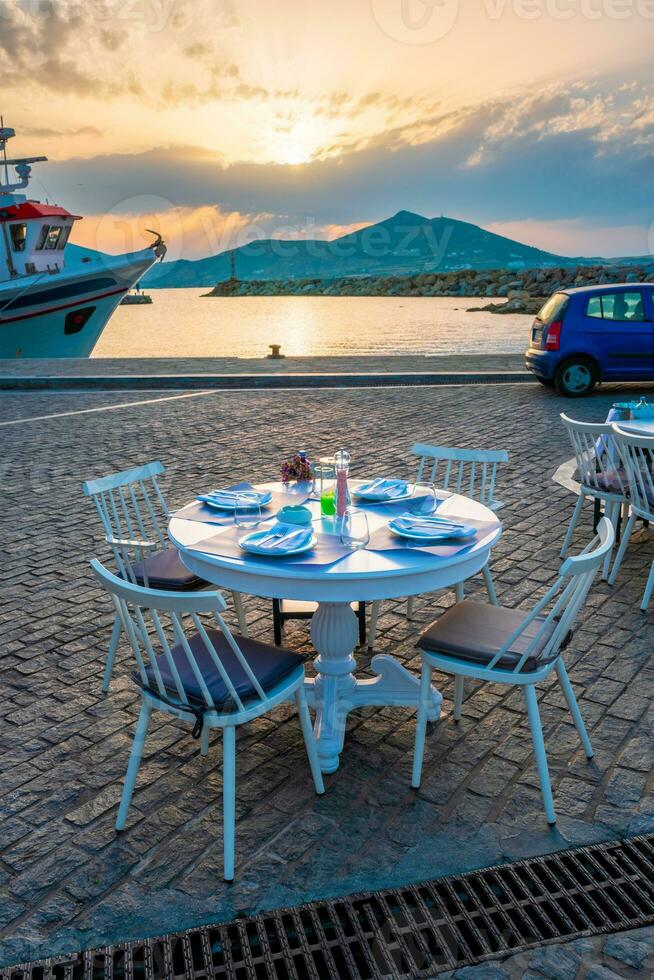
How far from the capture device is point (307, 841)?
2863mm

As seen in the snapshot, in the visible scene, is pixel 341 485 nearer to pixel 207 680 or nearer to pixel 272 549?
pixel 272 549

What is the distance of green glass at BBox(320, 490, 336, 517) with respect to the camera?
138 inches

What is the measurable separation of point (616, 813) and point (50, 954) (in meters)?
1.98

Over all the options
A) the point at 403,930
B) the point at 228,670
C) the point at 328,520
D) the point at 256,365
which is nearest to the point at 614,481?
the point at 328,520

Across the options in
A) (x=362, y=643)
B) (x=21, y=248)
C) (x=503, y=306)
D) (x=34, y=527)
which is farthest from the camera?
(x=503, y=306)

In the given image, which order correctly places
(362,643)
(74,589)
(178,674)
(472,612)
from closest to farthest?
(178,674) < (472,612) < (362,643) < (74,589)

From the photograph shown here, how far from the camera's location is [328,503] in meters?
3.51

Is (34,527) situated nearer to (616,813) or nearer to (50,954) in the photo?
(50,954)

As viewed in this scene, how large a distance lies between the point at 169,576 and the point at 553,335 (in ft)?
30.4

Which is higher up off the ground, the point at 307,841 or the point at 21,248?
the point at 21,248

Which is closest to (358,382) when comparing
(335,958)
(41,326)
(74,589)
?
(74,589)

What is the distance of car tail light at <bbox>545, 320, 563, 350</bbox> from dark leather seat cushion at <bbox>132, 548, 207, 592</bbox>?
29.5ft

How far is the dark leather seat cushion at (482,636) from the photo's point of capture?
303 cm

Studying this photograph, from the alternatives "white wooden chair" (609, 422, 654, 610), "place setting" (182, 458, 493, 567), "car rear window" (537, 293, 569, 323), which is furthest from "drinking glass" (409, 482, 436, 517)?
"car rear window" (537, 293, 569, 323)
